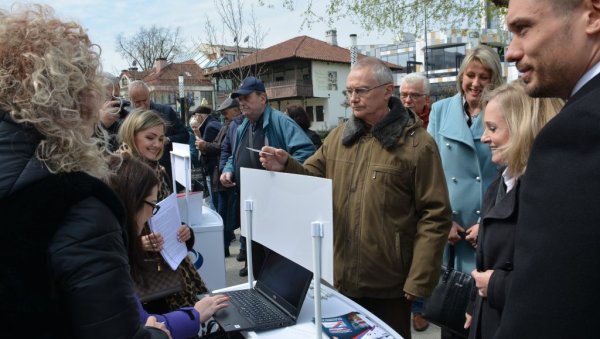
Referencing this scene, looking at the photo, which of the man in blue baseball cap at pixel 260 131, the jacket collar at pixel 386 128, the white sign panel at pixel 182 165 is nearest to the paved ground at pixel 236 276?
the man in blue baseball cap at pixel 260 131

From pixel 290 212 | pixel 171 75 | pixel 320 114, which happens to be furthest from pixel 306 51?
pixel 290 212

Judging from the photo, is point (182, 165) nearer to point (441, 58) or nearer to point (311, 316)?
point (311, 316)

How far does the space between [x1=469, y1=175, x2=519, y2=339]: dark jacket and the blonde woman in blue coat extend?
89 centimetres

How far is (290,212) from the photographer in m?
1.93

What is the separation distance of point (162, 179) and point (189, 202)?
43 cm

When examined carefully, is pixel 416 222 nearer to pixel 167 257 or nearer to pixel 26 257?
pixel 167 257

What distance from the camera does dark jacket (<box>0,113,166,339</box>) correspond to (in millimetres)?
1015

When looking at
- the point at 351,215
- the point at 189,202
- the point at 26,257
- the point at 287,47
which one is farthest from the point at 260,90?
the point at 287,47

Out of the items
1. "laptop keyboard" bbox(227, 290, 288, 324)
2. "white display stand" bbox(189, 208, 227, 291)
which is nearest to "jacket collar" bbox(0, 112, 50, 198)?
"laptop keyboard" bbox(227, 290, 288, 324)

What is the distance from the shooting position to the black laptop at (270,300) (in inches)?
76.1

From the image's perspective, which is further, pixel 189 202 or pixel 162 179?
pixel 189 202

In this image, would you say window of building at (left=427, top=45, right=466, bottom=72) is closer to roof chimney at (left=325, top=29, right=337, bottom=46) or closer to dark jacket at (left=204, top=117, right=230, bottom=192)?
roof chimney at (left=325, top=29, right=337, bottom=46)

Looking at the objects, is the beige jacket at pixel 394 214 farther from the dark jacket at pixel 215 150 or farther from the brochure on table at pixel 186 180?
the dark jacket at pixel 215 150

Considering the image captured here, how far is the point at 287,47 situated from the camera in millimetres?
50406
